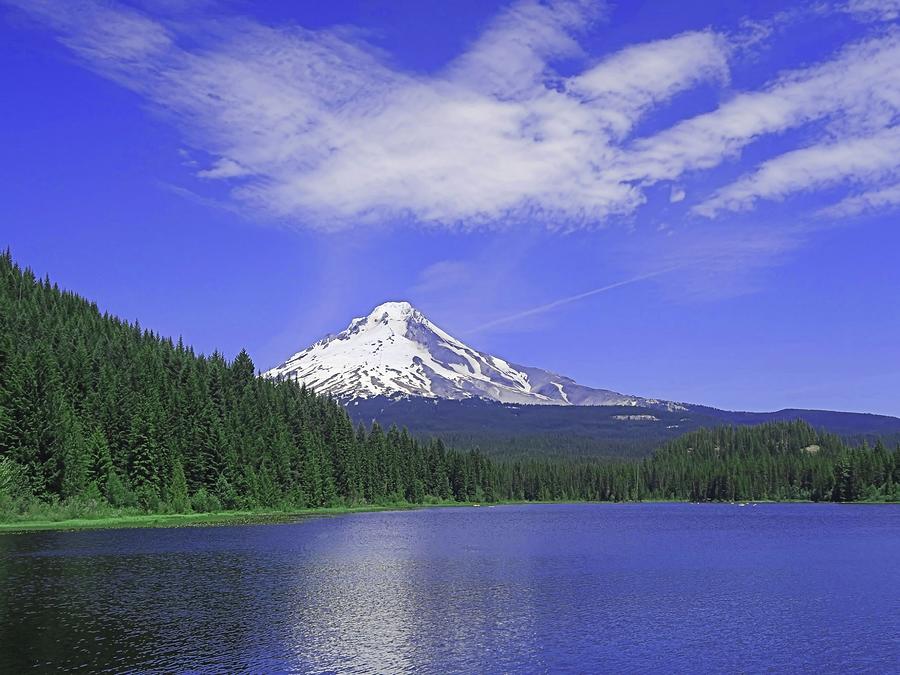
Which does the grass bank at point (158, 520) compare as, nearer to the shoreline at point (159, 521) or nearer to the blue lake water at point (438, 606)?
the shoreline at point (159, 521)

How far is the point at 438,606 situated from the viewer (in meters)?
55.2

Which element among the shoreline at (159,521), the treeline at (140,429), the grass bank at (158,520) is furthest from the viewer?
the treeline at (140,429)

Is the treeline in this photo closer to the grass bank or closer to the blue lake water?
the grass bank

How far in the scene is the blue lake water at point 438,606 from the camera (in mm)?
40219

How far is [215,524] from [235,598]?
236ft

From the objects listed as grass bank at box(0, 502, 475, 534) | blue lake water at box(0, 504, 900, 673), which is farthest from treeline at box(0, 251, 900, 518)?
blue lake water at box(0, 504, 900, 673)

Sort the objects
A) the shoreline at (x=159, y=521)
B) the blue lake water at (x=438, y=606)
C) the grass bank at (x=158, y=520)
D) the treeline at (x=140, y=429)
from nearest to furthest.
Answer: the blue lake water at (x=438, y=606), the shoreline at (x=159, y=521), the grass bank at (x=158, y=520), the treeline at (x=140, y=429)

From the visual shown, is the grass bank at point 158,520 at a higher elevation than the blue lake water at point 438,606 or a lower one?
higher

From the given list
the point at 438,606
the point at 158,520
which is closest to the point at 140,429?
the point at 158,520

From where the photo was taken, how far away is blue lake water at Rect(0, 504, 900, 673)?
40.2m

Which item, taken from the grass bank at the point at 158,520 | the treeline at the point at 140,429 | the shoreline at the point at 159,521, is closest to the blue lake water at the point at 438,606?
the shoreline at the point at 159,521

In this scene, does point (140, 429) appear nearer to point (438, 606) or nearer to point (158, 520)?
point (158, 520)

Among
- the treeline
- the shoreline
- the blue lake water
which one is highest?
the treeline

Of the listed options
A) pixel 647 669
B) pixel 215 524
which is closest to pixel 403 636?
pixel 647 669
